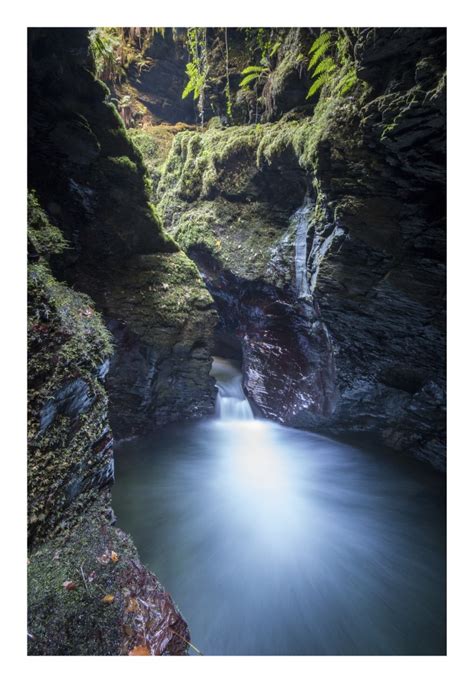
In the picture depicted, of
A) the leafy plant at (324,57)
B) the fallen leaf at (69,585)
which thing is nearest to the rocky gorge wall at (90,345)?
the fallen leaf at (69,585)

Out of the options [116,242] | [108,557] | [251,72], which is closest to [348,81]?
[251,72]

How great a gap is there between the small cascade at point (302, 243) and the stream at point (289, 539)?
3082 mm

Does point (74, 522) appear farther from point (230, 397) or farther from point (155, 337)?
point (230, 397)

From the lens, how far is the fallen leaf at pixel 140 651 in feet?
5.75

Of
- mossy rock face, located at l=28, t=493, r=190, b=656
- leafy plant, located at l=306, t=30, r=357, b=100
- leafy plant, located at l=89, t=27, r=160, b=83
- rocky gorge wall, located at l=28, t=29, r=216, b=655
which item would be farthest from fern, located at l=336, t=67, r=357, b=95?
mossy rock face, located at l=28, t=493, r=190, b=656

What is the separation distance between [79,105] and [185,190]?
129 inches

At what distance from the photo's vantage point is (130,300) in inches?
179

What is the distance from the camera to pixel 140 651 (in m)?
1.77

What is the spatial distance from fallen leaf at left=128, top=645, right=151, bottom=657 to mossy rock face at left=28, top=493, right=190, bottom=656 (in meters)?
0.01

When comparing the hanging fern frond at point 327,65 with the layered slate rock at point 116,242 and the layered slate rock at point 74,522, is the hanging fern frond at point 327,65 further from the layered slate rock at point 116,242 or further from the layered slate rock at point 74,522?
the layered slate rock at point 74,522

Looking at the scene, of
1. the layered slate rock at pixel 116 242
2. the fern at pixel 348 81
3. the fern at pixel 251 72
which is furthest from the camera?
the fern at pixel 251 72

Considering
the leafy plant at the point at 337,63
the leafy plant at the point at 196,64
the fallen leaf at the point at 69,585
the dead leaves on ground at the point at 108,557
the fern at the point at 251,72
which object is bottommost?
the dead leaves on ground at the point at 108,557
